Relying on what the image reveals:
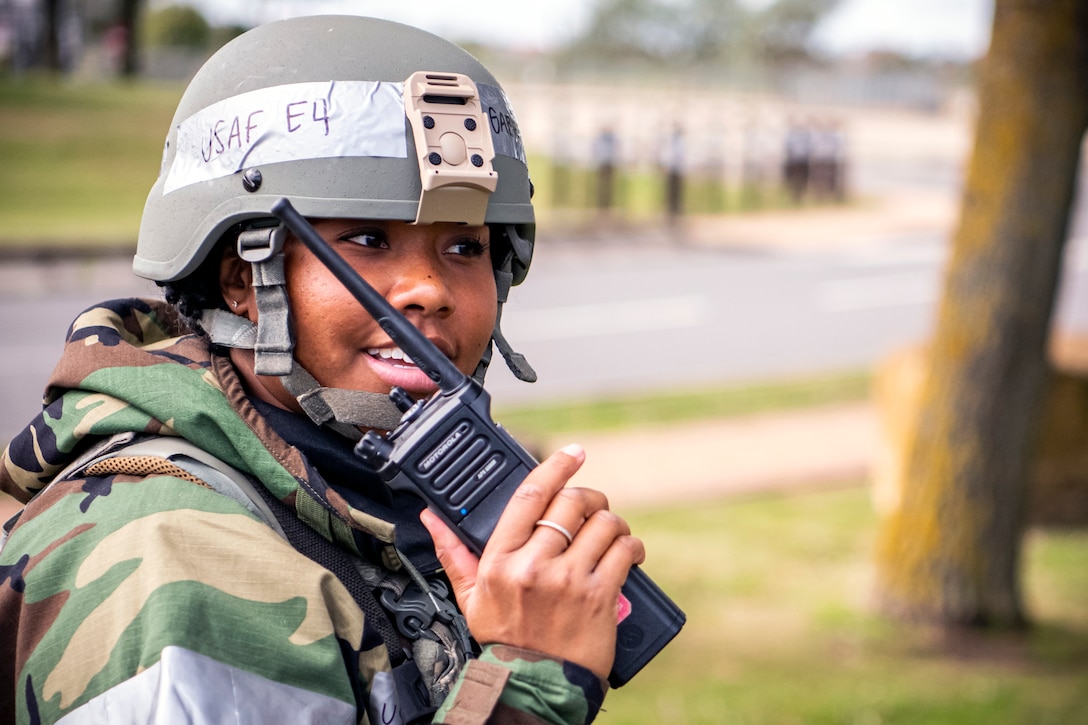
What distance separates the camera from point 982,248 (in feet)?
18.3

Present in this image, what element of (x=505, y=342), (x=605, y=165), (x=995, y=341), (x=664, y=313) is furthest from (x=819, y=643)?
(x=605, y=165)

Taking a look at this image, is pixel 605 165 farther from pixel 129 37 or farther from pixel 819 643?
pixel 819 643

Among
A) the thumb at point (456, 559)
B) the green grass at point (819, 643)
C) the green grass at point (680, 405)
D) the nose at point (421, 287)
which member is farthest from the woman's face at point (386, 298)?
the green grass at point (680, 405)

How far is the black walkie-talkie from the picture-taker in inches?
69.3

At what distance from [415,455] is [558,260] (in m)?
17.0

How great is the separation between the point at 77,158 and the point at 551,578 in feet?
82.5

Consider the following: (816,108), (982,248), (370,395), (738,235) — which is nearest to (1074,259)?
(738,235)

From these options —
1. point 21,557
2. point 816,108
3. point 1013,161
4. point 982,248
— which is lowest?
point 816,108

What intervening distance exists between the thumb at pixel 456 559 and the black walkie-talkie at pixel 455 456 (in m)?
0.01

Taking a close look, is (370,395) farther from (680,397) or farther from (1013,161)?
(680,397)

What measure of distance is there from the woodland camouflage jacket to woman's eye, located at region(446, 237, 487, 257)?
43cm

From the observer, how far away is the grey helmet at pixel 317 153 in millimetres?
1957

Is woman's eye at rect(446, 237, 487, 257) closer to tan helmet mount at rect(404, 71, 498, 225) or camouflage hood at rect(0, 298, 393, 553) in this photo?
tan helmet mount at rect(404, 71, 498, 225)

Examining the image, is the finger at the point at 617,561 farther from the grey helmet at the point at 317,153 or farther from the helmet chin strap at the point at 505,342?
the helmet chin strap at the point at 505,342
